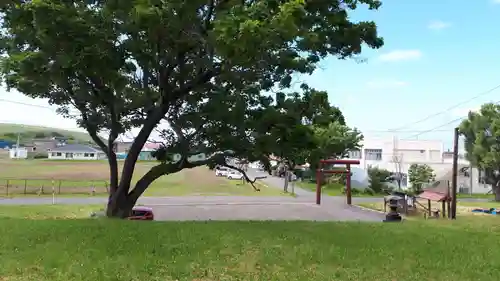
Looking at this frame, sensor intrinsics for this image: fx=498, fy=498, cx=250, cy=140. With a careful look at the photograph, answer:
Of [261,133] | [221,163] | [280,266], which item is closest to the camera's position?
[280,266]

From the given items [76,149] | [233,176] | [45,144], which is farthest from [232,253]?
[45,144]

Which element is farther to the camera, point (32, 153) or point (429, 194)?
point (32, 153)

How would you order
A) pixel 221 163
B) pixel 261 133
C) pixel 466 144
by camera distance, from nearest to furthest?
pixel 261 133, pixel 221 163, pixel 466 144

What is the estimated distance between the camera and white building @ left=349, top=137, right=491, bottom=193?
182 feet

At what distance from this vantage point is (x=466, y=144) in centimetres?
4931

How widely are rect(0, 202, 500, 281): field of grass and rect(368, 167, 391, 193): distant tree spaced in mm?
40406

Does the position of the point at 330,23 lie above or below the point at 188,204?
above

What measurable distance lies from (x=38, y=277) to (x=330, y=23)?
796 centimetres

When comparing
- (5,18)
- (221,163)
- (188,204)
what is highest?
(5,18)

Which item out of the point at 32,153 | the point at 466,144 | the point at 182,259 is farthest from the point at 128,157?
the point at 32,153

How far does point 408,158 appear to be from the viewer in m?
62.0

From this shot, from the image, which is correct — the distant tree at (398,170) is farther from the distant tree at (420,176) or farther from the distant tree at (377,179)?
the distant tree at (420,176)

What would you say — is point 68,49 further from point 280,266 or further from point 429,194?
point 429,194

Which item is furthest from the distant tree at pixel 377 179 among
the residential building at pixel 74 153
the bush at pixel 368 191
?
the residential building at pixel 74 153
